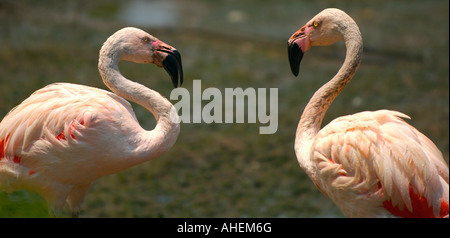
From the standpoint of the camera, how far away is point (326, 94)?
13.1 ft

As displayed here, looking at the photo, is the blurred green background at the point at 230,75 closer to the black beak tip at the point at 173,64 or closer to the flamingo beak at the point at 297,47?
the black beak tip at the point at 173,64

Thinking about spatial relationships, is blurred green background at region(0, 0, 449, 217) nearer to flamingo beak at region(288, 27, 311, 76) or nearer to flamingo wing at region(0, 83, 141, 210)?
flamingo wing at region(0, 83, 141, 210)

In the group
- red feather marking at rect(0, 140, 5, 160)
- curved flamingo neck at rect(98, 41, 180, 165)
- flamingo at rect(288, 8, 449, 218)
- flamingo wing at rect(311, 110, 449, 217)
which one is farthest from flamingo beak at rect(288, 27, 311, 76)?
red feather marking at rect(0, 140, 5, 160)

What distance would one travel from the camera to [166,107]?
3.96m

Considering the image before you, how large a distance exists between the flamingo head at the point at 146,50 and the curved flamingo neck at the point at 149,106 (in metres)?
0.09

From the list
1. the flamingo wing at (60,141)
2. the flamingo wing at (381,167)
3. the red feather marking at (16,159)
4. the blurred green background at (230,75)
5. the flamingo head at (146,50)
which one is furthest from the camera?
the blurred green background at (230,75)

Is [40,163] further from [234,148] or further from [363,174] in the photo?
[234,148]

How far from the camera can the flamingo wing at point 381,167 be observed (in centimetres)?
337

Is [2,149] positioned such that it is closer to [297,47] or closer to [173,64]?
[173,64]

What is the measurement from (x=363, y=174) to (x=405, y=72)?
5229mm

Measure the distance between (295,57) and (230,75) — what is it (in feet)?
14.8

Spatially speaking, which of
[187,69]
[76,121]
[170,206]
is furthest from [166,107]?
[187,69]

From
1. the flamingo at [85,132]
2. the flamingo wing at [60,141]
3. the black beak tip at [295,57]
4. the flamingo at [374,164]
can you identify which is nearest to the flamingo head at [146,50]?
the flamingo at [85,132]

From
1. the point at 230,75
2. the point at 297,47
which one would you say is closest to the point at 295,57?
the point at 297,47
